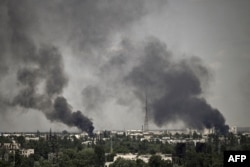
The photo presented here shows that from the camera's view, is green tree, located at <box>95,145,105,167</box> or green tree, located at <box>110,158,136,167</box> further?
green tree, located at <box>95,145,105,167</box>

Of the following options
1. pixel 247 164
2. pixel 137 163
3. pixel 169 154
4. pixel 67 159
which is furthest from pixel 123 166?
pixel 247 164

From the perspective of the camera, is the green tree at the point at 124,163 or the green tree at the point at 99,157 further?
the green tree at the point at 99,157

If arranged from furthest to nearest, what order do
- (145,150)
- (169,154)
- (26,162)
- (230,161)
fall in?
(145,150), (169,154), (26,162), (230,161)

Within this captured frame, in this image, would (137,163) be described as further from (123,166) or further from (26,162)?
(26,162)

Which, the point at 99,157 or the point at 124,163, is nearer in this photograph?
the point at 124,163

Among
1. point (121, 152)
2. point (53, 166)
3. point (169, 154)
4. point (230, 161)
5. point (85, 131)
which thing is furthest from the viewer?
point (85, 131)

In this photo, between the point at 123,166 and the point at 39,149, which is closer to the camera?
the point at 123,166

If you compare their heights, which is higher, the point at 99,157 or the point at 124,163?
the point at 99,157

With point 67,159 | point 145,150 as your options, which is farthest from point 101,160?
point 145,150

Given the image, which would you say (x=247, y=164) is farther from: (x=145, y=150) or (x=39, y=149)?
(x=145, y=150)
